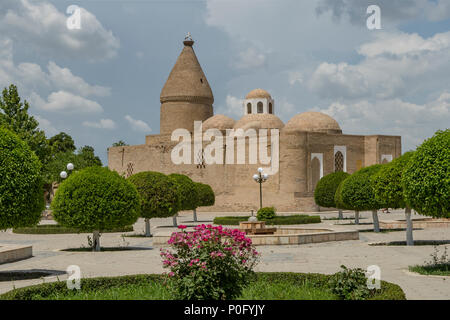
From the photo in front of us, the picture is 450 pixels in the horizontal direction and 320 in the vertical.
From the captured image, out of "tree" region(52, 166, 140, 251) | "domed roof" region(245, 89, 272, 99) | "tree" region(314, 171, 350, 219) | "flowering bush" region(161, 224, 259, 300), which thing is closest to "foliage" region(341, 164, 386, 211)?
"tree" region(314, 171, 350, 219)

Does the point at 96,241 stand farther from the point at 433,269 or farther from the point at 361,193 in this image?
the point at 361,193

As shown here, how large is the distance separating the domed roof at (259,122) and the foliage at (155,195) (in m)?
22.0

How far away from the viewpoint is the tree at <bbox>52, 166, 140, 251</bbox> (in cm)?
1288

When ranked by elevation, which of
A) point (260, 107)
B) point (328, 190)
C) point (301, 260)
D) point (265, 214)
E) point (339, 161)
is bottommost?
point (301, 260)

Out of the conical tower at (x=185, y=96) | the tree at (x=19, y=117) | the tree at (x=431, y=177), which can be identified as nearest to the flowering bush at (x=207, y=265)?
the tree at (x=431, y=177)

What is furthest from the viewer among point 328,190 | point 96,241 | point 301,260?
point 328,190

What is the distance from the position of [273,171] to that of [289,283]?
28.1m

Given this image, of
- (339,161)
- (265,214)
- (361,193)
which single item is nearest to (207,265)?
(361,193)

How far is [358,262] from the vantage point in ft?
36.7

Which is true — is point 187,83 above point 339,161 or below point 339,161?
above

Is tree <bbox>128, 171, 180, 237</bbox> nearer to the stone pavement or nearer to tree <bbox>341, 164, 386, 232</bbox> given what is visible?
the stone pavement

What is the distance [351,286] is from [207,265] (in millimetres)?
1876

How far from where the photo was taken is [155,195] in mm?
17828
